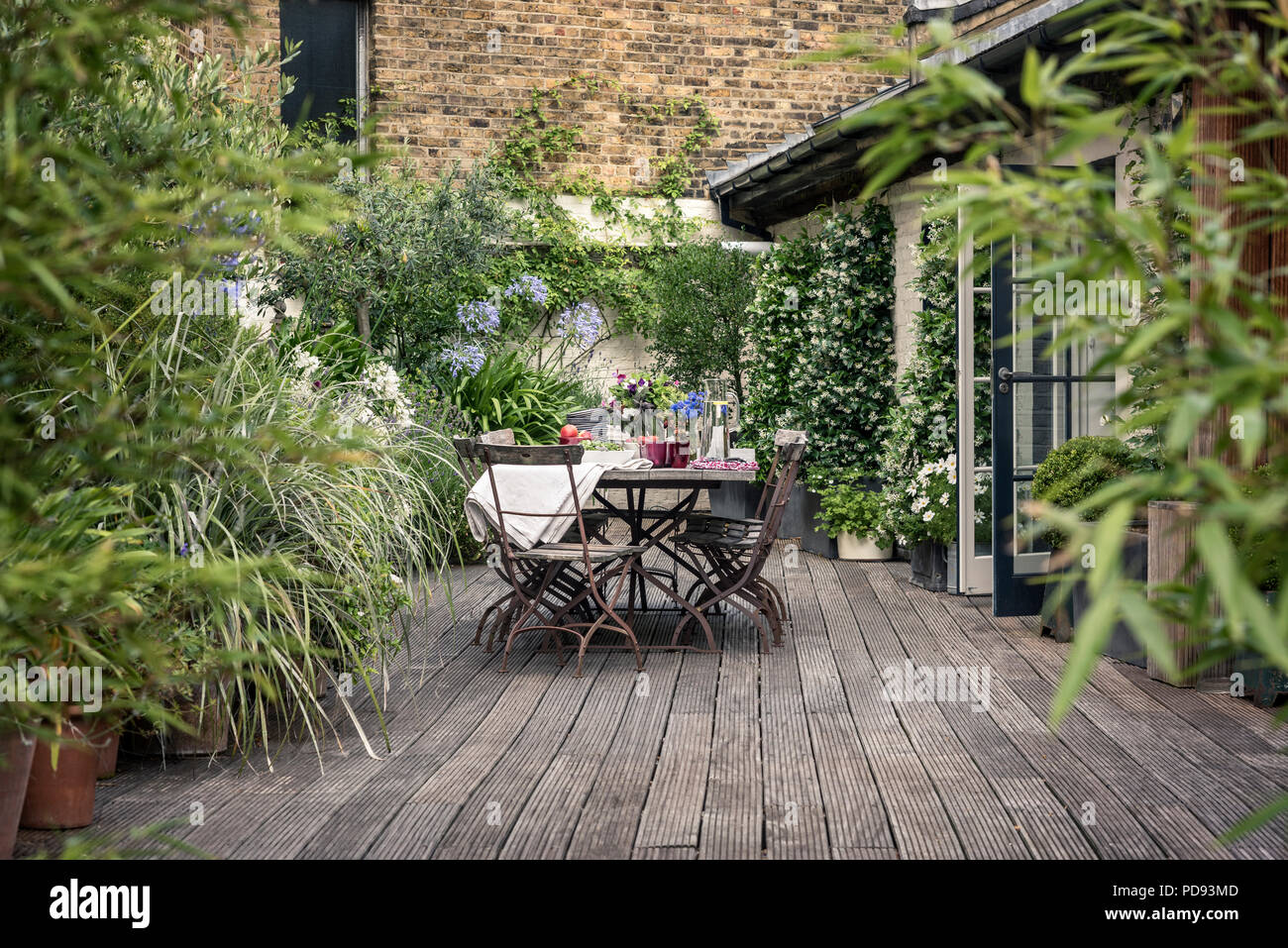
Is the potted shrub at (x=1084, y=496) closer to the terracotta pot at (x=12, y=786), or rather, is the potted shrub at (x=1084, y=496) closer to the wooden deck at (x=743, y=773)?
the wooden deck at (x=743, y=773)

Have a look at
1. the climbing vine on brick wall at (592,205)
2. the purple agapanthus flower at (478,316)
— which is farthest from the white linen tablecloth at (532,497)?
the climbing vine on brick wall at (592,205)

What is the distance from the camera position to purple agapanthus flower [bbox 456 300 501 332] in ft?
25.7

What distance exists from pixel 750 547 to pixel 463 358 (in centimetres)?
343

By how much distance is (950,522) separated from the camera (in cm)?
616

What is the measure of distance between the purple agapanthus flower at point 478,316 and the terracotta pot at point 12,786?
550cm

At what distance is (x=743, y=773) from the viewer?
10.9ft

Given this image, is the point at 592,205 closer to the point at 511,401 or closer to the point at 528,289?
the point at 528,289

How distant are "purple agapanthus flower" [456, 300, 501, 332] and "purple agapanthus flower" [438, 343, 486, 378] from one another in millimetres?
151

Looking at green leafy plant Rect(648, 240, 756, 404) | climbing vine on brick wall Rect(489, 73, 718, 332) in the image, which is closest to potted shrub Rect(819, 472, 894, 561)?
green leafy plant Rect(648, 240, 756, 404)

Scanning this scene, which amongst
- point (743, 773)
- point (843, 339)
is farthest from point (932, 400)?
point (743, 773)

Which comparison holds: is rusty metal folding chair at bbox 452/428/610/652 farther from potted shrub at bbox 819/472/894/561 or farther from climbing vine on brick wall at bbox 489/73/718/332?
climbing vine on brick wall at bbox 489/73/718/332

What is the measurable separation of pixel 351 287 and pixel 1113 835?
18.7ft
